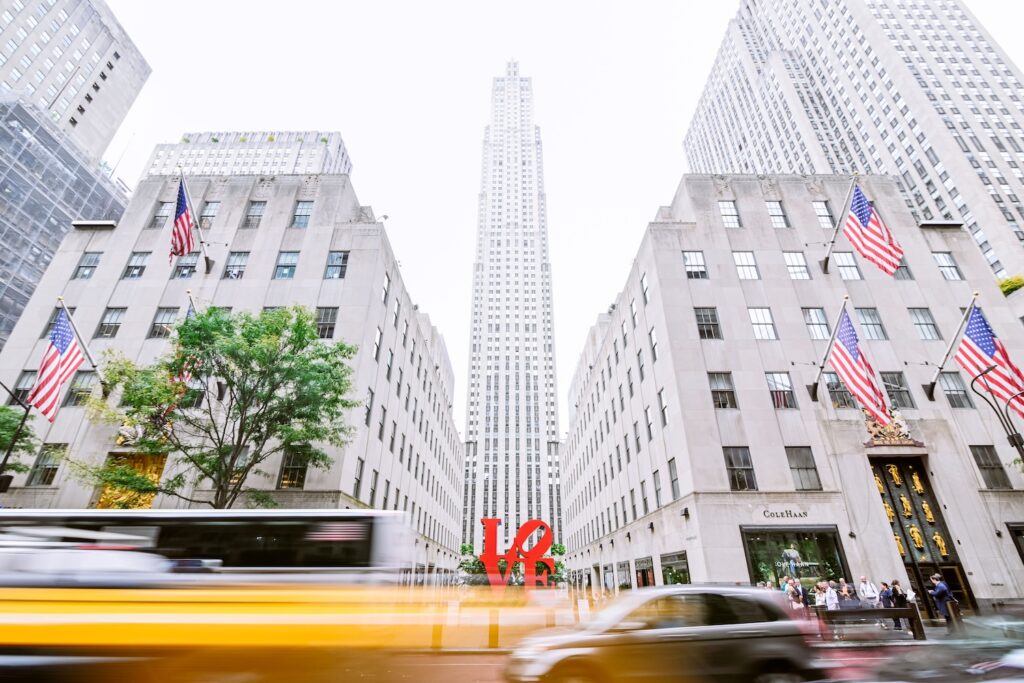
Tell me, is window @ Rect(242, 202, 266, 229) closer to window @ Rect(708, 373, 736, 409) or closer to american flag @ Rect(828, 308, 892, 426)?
window @ Rect(708, 373, 736, 409)

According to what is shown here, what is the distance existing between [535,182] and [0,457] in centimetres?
15258

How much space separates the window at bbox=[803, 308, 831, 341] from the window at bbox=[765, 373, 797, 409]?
3593 millimetres

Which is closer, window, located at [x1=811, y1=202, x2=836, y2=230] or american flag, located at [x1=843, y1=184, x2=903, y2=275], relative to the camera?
american flag, located at [x1=843, y1=184, x2=903, y2=275]

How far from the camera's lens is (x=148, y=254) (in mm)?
30734

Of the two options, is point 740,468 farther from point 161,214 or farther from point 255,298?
point 161,214

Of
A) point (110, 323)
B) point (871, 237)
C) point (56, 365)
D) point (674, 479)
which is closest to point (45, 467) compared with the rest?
point (110, 323)

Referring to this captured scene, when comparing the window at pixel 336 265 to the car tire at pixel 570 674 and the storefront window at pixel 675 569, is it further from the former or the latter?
the car tire at pixel 570 674

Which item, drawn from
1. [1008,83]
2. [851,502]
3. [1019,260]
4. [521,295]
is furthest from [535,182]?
[851,502]

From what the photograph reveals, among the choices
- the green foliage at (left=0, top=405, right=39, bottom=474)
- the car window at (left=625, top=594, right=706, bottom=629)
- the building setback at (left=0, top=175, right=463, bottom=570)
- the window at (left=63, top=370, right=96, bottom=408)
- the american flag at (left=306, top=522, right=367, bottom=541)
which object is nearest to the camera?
the car window at (left=625, top=594, right=706, bottom=629)

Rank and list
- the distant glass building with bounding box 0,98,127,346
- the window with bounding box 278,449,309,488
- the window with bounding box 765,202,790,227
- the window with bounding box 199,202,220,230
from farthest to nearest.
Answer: the distant glass building with bounding box 0,98,127,346, the window with bounding box 199,202,220,230, the window with bounding box 765,202,790,227, the window with bounding box 278,449,309,488

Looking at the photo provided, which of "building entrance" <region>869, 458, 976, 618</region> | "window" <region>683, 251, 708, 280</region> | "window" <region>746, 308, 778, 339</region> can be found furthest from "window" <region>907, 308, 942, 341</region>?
"window" <region>683, 251, 708, 280</region>

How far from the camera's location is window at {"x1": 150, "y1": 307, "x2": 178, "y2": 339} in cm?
2736

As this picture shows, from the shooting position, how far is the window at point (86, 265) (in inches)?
1179

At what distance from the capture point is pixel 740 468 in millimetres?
23203
